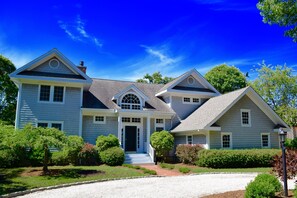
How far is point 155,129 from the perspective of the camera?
25000 millimetres

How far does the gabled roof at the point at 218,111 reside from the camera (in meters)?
20.9

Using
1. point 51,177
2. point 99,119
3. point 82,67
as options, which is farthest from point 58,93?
point 51,177

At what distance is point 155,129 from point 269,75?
981 inches

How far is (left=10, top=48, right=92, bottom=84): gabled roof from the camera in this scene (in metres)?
21.2

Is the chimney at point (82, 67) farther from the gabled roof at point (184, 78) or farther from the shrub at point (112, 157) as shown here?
the shrub at point (112, 157)

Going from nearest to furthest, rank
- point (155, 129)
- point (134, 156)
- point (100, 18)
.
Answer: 1. point (100, 18)
2. point (134, 156)
3. point (155, 129)

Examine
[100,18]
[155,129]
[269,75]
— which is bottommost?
[155,129]

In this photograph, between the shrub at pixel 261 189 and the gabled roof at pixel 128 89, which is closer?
the shrub at pixel 261 189

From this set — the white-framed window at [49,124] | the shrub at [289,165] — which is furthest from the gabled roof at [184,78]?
the shrub at [289,165]

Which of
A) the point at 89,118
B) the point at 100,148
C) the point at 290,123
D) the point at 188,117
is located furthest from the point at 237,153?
the point at 290,123

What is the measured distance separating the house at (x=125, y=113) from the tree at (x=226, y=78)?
19.5 meters

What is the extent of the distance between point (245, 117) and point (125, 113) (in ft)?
33.0

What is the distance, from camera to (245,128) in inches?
889

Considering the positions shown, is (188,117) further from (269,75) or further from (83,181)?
(269,75)
